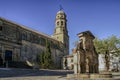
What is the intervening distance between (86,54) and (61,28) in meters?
59.1

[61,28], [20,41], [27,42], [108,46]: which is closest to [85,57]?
[108,46]

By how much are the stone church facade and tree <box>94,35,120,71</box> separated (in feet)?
45.1

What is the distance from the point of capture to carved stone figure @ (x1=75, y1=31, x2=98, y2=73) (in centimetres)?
1798

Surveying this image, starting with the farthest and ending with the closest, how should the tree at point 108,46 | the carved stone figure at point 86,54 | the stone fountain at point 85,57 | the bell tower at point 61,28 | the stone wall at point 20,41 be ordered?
1. the bell tower at point 61,28
2. the stone wall at point 20,41
3. the tree at point 108,46
4. the carved stone figure at point 86,54
5. the stone fountain at point 85,57

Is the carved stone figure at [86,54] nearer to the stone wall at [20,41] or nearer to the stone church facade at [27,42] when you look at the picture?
the stone church facade at [27,42]

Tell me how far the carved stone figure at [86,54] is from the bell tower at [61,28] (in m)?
58.3

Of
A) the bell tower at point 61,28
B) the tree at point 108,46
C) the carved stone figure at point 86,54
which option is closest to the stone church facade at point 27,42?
the bell tower at point 61,28

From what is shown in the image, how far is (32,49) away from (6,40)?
1321 cm

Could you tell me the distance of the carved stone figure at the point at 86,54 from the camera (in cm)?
1798

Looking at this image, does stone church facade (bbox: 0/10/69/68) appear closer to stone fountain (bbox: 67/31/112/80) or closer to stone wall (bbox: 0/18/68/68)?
stone wall (bbox: 0/18/68/68)

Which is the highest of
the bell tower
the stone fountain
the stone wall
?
the bell tower

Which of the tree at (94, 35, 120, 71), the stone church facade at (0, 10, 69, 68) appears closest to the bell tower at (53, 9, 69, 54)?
the stone church facade at (0, 10, 69, 68)

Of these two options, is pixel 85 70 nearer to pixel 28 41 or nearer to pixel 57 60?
pixel 28 41

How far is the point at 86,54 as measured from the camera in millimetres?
18281
